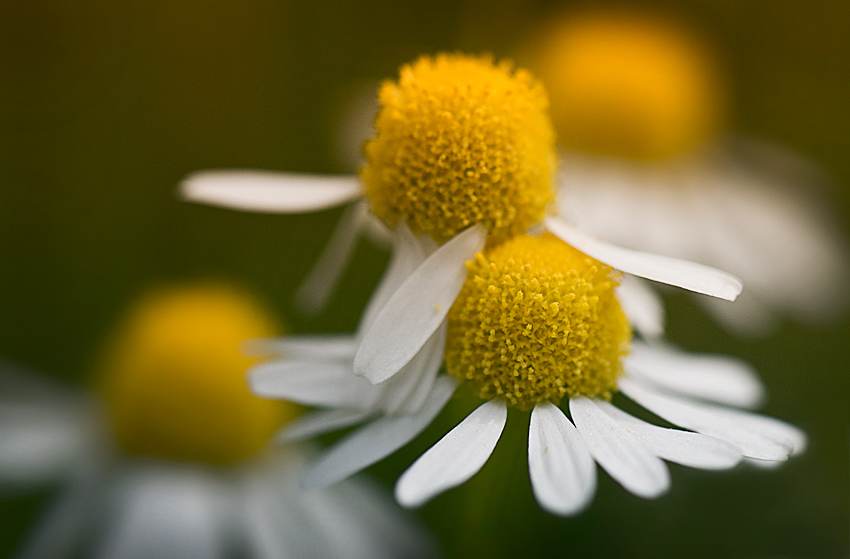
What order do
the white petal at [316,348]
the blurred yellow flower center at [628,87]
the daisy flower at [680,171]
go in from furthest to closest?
1. the blurred yellow flower center at [628,87]
2. the daisy flower at [680,171]
3. the white petal at [316,348]

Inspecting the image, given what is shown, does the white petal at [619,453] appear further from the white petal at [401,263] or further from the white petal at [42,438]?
the white petal at [42,438]

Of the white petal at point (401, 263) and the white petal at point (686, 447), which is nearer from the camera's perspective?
the white petal at point (686, 447)

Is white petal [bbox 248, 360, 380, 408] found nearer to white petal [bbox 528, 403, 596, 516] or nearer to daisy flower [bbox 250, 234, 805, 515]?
daisy flower [bbox 250, 234, 805, 515]

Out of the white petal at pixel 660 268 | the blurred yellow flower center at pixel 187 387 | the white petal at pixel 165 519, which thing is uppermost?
the white petal at pixel 660 268

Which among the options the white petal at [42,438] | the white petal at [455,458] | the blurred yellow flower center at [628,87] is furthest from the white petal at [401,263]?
the blurred yellow flower center at [628,87]

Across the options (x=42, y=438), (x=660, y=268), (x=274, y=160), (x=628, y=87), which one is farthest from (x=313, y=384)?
(x=628, y=87)

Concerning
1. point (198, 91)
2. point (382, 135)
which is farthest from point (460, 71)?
point (198, 91)

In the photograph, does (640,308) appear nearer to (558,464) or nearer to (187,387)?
(558,464)
